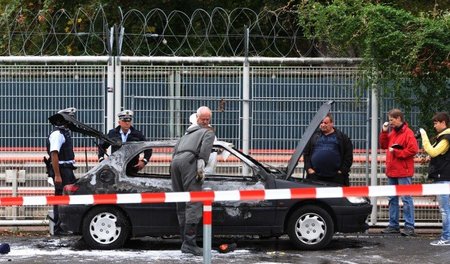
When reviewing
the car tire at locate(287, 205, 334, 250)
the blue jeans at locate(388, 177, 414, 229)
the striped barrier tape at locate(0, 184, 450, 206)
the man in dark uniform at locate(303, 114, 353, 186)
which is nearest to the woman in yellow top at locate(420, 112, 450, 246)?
the blue jeans at locate(388, 177, 414, 229)

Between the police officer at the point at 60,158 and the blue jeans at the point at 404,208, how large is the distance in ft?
15.1

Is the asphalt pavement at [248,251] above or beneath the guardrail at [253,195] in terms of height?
beneath

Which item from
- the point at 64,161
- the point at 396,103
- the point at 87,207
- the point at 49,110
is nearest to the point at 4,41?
the point at 49,110

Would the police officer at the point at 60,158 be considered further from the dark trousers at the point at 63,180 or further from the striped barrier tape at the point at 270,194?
the striped barrier tape at the point at 270,194

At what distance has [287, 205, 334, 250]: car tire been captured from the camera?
41.3 feet

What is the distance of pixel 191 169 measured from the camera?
1188 centimetres

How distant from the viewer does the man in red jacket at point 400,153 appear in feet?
45.3

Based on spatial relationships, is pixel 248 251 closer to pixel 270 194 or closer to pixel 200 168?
pixel 200 168

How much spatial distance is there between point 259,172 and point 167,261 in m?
1.77

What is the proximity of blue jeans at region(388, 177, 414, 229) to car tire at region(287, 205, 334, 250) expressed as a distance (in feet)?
6.23

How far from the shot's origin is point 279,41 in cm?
1889

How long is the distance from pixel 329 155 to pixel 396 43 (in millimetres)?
1849

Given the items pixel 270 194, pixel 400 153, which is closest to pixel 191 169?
pixel 270 194

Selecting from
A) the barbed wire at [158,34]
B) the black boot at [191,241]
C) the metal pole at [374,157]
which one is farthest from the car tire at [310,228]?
the barbed wire at [158,34]
